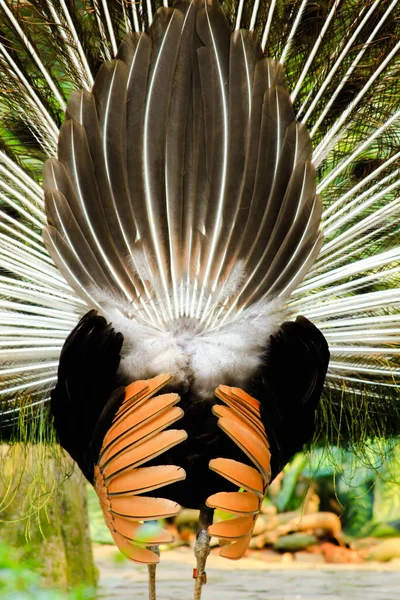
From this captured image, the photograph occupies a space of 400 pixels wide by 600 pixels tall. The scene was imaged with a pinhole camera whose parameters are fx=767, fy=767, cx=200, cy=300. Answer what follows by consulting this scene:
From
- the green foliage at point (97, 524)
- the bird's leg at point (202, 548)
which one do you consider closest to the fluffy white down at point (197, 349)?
the bird's leg at point (202, 548)

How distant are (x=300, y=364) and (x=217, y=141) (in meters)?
0.68

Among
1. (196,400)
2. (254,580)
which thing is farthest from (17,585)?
(254,580)

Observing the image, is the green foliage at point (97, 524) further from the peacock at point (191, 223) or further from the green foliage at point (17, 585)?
the green foliage at point (17, 585)

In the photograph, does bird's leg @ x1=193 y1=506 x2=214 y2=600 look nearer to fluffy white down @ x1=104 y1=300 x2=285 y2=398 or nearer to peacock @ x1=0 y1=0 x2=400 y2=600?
peacock @ x1=0 y1=0 x2=400 y2=600

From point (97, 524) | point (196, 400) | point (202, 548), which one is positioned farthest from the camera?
point (97, 524)

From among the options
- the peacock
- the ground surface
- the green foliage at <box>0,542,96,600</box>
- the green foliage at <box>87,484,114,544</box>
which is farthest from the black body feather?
the green foliage at <box>87,484,114,544</box>

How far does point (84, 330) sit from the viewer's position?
2.12 m

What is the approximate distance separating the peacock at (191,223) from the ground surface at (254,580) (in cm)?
232

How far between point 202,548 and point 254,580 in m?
2.79

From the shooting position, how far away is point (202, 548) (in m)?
2.31

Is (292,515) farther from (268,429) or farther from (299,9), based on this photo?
(299,9)

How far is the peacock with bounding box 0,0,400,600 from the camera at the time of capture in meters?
2.10

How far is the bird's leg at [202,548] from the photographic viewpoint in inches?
90.5

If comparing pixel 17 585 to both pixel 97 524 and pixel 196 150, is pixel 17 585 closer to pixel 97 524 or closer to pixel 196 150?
pixel 196 150
